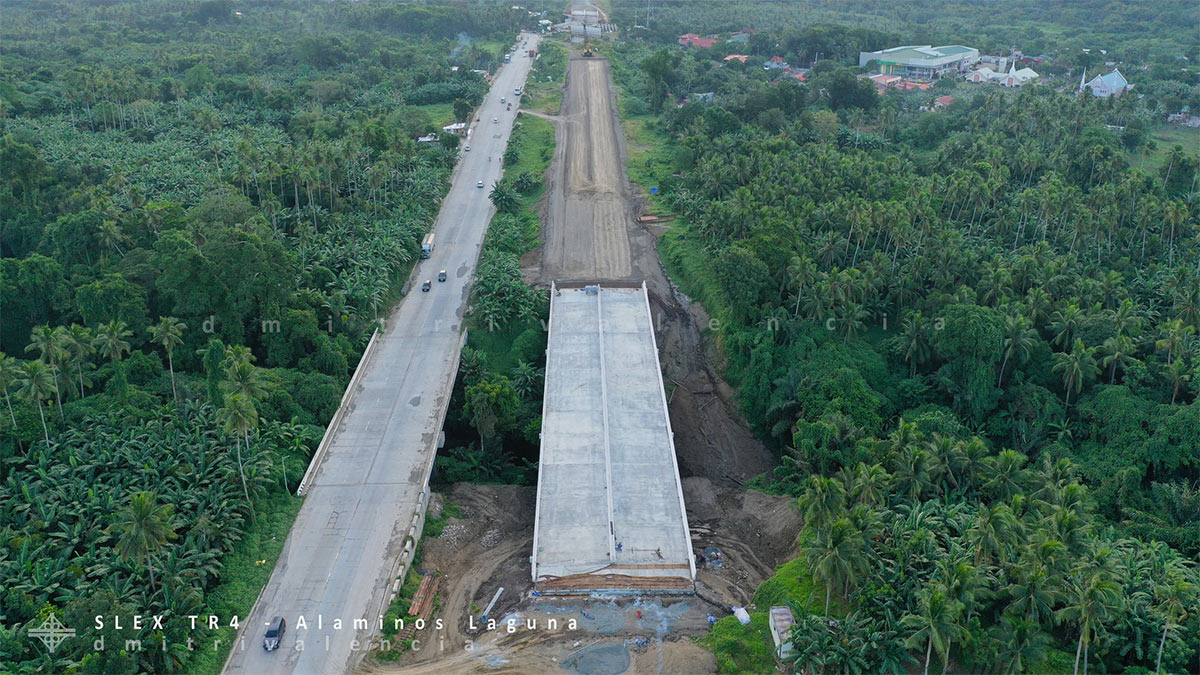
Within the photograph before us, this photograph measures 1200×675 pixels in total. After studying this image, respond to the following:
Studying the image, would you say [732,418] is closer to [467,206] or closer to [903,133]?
[467,206]

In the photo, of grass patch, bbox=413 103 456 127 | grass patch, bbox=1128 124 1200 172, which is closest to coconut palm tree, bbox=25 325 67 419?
grass patch, bbox=413 103 456 127

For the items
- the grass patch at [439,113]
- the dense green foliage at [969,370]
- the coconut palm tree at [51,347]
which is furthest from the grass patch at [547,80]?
the coconut palm tree at [51,347]

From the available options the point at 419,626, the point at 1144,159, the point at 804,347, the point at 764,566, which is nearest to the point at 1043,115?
the point at 1144,159

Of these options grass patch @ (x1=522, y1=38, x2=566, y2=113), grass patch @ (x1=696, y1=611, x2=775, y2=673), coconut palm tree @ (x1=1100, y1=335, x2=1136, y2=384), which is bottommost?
grass patch @ (x1=696, y1=611, x2=775, y2=673)

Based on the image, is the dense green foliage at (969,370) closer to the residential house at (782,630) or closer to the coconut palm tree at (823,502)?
the coconut palm tree at (823,502)

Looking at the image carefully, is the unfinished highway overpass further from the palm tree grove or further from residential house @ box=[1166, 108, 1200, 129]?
residential house @ box=[1166, 108, 1200, 129]

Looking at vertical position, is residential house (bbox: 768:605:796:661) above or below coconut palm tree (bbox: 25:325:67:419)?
below
